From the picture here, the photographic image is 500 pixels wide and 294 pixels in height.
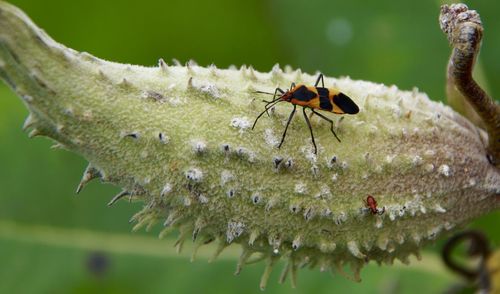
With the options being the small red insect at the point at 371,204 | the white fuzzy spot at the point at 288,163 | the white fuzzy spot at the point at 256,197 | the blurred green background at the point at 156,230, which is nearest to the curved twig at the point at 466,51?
the small red insect at the point at 371,204

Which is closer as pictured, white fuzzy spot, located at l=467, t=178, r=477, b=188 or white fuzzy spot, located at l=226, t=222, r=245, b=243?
white fuzzy spot, located at l=226, t=222, r=245, b=243

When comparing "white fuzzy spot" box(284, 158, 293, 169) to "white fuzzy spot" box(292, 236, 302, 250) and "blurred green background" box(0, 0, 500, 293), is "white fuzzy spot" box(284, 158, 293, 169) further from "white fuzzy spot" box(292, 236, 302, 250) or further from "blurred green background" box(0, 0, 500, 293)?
"blurred green background" box(0, 0, 500, 293)

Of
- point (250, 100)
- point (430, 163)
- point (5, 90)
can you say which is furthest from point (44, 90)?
point (5, 90)

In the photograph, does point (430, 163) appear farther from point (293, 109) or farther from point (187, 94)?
point (187, 94)

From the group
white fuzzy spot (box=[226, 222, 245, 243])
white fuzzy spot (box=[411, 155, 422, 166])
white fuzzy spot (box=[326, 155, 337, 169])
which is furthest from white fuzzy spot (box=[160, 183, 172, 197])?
white fuzzy spot (box=[411, 155, 422, 166])

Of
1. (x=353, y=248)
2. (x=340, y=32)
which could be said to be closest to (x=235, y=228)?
(x=353, y=248)

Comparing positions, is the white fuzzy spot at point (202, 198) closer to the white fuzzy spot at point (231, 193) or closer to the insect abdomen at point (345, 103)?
the white fuzzy spot at point (231, 193)
